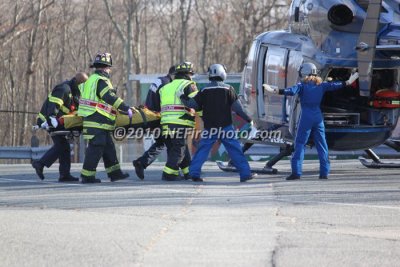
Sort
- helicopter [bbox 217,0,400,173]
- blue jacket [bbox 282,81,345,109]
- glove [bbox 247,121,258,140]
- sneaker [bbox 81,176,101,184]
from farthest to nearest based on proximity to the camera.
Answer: glove [bbox 247,121,258,140] < sneaker [bbox 81,176,101,184] < blue jacket [bbox 282,81,345,109] < helicopter [bbox 217,0,400,173]

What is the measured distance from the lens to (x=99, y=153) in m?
16.0

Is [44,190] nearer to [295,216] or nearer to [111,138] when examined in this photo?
[111,138]

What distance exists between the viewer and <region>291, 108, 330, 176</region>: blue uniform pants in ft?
53.2

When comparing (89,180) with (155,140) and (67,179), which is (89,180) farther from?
(155,140)

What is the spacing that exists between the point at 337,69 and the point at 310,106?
4.00 feet

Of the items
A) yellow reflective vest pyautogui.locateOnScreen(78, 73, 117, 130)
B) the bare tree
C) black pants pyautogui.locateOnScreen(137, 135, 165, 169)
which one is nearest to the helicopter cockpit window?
black pants pyautogui.locateOnScreen(137, 135, 165, 169)

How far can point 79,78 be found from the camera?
55.4 feet

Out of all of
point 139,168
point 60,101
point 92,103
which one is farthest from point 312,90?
point 60,101

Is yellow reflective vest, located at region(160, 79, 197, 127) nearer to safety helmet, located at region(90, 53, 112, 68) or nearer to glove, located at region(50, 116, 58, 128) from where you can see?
safety helmet, located at region(90, 53, 112, 68)

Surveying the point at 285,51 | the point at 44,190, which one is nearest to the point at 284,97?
the point at 285,51

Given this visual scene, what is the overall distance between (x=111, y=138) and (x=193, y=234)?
6301 mm

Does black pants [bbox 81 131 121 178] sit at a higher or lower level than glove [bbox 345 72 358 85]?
lower

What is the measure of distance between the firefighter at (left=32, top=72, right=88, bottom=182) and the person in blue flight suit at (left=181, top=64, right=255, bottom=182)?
2.13m

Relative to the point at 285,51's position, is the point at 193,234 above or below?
below
